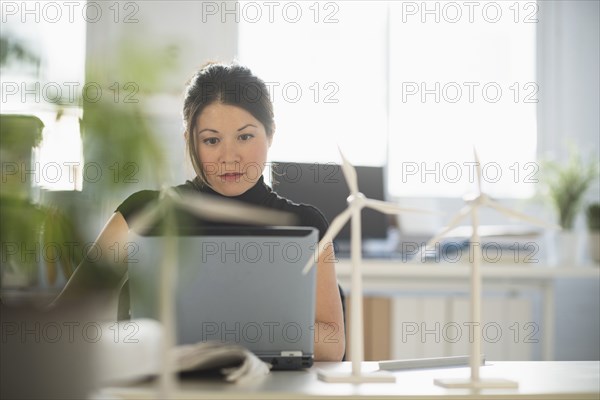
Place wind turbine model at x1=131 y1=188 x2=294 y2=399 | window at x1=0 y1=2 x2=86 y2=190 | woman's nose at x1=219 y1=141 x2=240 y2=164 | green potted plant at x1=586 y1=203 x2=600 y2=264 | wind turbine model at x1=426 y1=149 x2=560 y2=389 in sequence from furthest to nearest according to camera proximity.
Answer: green potted plant at x1=586 y1=203 x2=600 y2=264 → woman's nose at x1=219 y1=141 x2=240 y2=164 → wind turbine model at x1=426 y1=149 x2=560 y2=389 → wind turbine model at x1=131 y1=188 x2=294 y2=399 → window at x1=0 y1=2 x2=86 y2=190

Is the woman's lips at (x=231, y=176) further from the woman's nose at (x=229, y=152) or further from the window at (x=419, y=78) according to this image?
the window at (x=419, y=78)

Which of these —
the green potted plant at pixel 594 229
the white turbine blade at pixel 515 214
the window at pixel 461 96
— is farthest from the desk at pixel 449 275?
the white turbine blade at pixel 515 214

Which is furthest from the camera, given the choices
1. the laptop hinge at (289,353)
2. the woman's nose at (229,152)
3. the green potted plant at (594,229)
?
the green potted plant at (594,229)

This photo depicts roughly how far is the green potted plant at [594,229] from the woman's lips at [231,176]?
6.89 ft

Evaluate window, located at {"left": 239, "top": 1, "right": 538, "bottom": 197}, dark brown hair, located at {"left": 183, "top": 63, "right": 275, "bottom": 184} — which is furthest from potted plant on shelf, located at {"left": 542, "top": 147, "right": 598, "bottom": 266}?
dark brown hair, located at {"left": 183, "top": 63, "right": 275, "bottom": 184}

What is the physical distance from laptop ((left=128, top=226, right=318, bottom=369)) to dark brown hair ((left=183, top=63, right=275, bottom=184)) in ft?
2.99

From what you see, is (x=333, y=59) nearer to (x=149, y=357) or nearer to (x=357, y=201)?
(x=357, y=201)

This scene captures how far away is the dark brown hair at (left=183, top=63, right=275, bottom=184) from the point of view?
205 cm

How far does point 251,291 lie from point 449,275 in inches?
87.2

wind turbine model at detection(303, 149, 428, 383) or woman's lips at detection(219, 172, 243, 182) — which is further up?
woman's lips at detection(219, 172, 243, 182)

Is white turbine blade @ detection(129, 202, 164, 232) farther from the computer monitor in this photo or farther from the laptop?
the computer monitor

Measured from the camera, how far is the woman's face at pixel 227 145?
79.9 inches

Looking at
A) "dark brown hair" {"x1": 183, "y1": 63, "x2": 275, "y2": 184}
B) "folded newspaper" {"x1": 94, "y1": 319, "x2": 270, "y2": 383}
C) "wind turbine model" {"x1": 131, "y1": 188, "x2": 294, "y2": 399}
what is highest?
"dark brown hair" {"x1": 183, "y1": 63, "x2": 275, "y2": 184}

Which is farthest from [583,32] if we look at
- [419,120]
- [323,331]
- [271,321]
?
[271,321]
